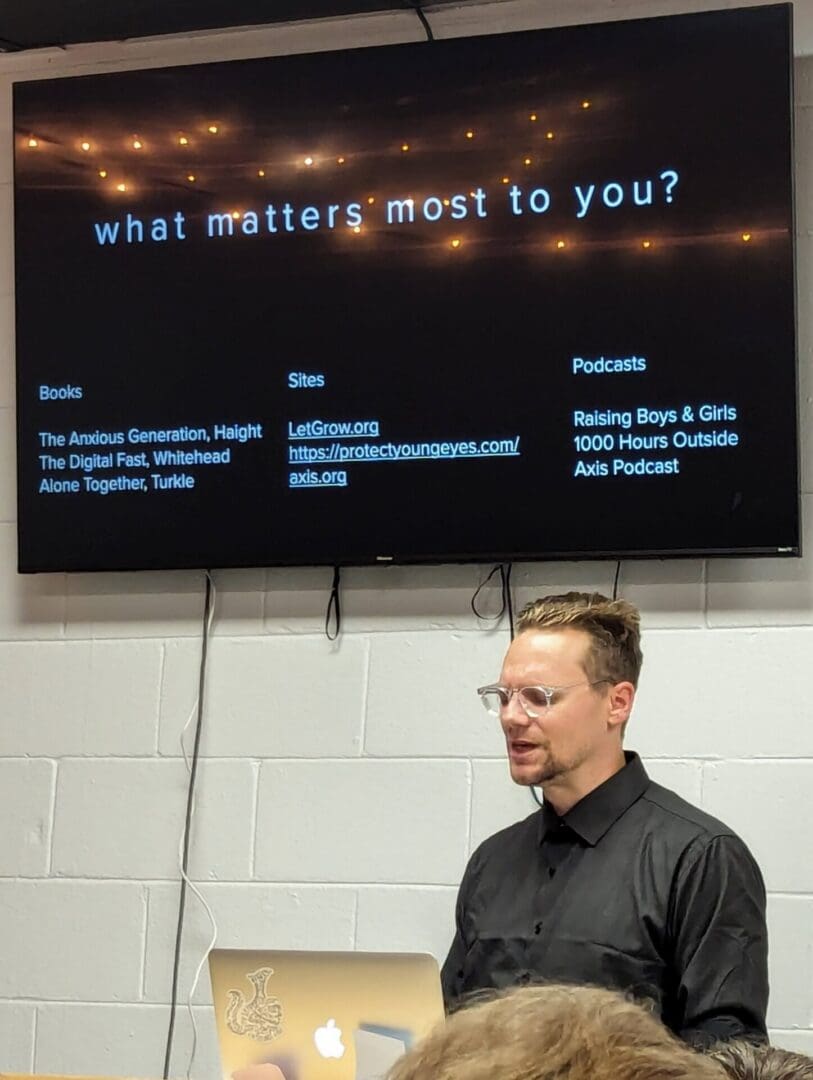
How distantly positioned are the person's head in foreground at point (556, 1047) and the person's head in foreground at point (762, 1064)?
7 cm

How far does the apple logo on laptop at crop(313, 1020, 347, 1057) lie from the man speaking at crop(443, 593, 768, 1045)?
19.0 inches

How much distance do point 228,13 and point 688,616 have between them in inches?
64.1

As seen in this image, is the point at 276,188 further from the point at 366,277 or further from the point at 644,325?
the point at 644,325

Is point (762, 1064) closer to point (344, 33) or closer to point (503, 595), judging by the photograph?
point (503, 595)

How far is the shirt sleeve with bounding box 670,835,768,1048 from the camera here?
235cm

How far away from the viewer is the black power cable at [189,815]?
10.8ft

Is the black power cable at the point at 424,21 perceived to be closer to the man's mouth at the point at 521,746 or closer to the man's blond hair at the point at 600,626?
the man's blond hair at the point at 600,626

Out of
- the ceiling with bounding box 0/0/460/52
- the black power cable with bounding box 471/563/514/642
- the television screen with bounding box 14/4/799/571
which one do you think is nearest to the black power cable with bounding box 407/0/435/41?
the ceiling with bounding box 0/0/460/52

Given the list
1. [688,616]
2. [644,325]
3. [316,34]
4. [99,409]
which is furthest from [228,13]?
[688,616]

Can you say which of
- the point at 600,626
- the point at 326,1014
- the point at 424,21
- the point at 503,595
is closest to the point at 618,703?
the point at 600,626

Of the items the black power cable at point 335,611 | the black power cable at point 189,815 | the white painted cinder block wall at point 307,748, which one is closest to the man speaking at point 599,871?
the white painted cinder block wall at point 307,748

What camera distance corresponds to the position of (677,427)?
10.1 ft

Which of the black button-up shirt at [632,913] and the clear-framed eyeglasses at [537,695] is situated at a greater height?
the clear-framed eyeglasses at [537,695]

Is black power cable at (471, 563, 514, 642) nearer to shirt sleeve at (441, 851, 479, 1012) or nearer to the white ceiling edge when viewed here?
shirt sleeve at (441, 851, 479, 1012)
